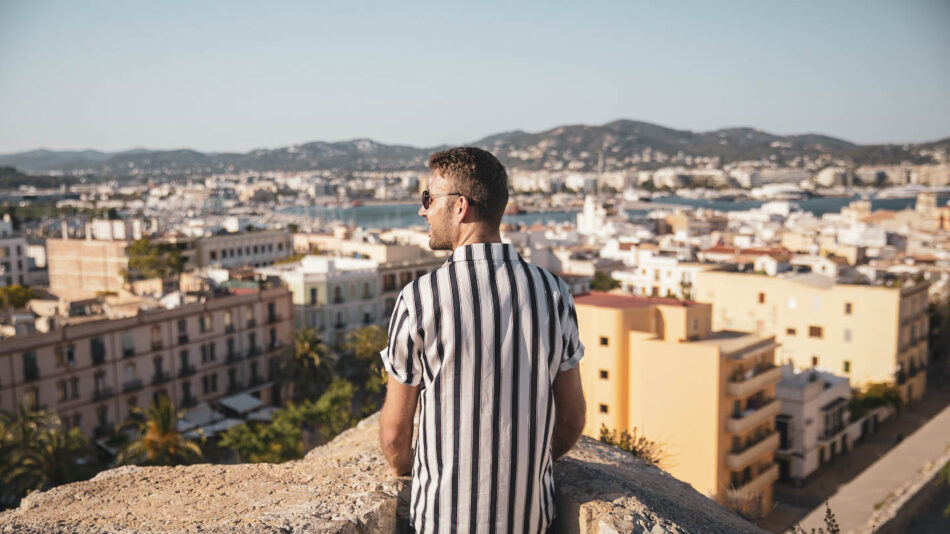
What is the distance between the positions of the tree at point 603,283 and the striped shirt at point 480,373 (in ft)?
129

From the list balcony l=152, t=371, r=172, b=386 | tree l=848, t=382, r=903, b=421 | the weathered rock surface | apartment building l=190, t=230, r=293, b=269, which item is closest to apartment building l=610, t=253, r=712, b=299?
tree l=848, t=382, r=903, b=421

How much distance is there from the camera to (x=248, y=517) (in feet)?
10.0

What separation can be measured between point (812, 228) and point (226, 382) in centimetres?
6835

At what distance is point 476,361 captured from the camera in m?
2.30

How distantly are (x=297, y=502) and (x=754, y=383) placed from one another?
62.9 feet

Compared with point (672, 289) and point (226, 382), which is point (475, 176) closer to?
point (226, 382)

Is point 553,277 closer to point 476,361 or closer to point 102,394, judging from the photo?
point 476,361

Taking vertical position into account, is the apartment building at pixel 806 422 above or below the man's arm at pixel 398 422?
below

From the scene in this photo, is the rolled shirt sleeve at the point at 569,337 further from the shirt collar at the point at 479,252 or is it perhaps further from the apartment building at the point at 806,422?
the apartment building at the point at 806,422

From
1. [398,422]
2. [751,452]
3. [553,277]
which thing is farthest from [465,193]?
[751,452]

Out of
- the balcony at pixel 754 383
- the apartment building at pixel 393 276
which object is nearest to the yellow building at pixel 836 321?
the balcony at pixel 754 383

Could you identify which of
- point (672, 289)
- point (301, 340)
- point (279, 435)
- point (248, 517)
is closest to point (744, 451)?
point (279, 435)

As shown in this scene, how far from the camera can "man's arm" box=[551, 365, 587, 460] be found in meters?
2.52

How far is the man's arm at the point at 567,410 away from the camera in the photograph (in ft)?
8.27
